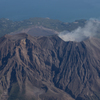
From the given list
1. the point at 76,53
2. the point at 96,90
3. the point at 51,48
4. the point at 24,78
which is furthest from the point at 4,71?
the point at 96,90

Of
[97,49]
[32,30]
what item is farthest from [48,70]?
[32,30]

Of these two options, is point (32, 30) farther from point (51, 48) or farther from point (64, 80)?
point (64, 80)

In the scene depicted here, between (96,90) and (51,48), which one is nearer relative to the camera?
(96,90)

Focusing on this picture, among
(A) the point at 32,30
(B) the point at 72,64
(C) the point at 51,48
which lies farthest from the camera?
(A) the point at 32,30

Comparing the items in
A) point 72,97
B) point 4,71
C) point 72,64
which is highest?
point 72,64

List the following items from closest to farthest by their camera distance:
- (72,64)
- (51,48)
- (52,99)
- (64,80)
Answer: (52,99) → (64,80) → (72,64) → (51,48)

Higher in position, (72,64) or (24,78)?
(72,64)

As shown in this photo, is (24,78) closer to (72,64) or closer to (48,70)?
(48,70)
